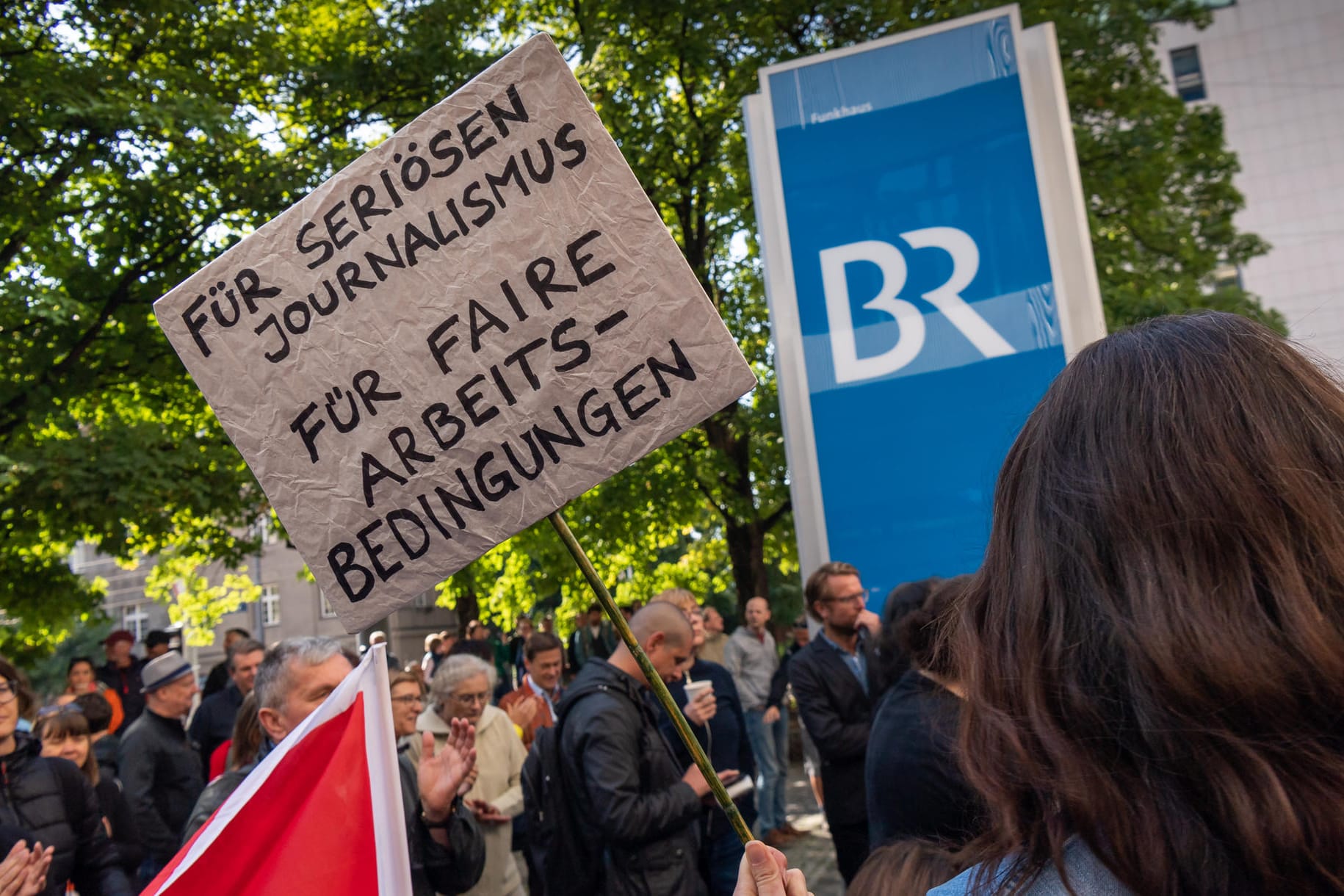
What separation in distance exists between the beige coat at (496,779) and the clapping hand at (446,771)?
1.56 m

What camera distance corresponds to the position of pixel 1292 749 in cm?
100

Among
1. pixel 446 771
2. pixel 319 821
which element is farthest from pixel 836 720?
pixel 319 821

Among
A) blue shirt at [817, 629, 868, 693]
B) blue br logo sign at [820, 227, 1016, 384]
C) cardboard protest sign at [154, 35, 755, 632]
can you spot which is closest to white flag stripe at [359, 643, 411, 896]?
cardboard protest sign at [154, 35, 755, 632]

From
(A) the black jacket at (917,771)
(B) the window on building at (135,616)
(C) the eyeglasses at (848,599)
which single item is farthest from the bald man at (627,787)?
(B) the window on building at (135,616)

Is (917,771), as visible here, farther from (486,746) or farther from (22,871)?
(486,746)

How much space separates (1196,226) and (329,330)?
18007 millimetres

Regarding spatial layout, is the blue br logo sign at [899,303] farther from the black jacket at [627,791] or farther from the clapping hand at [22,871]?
the clapping hand at [22,871]

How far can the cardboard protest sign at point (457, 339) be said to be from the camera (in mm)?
2396

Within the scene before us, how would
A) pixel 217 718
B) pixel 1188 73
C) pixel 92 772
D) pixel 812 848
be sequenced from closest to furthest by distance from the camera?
1. pixel 92 772
2. pixel 217 718
3. pixel 812 848
4. pixel 1188 73

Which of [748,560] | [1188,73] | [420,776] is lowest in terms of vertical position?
[748,560]

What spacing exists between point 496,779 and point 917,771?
3309 millimetres

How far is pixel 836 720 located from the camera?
542cm

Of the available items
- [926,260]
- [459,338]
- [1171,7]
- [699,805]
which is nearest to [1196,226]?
[1171,7]

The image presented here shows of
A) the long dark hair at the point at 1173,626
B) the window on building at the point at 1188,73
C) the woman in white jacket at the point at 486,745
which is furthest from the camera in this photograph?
the window on building at the point at 1188,73
